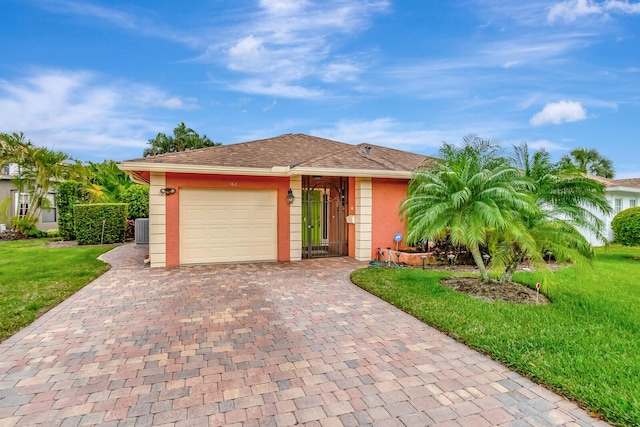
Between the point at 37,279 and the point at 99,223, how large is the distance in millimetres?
8513

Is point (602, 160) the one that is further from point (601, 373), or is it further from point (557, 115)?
point (601, 373)

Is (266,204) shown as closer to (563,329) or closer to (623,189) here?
(563,329)

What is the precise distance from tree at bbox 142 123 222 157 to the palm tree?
37.7 m

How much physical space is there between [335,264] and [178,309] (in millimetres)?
5370

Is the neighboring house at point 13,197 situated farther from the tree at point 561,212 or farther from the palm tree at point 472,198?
the tree at point 561,212

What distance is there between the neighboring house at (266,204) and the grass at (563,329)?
11.5ft

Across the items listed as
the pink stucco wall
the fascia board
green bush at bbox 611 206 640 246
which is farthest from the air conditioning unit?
the fascia board

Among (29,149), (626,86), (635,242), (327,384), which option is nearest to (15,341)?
(327,384)

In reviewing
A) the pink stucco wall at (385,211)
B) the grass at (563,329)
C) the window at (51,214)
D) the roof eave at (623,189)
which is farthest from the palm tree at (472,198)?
the window at (51,214)

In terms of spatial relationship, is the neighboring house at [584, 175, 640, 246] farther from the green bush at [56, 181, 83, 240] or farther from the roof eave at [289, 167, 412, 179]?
the green bush at [56, 181, 83, 240]

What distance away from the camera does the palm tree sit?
5.98 meters

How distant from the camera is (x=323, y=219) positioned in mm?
12336

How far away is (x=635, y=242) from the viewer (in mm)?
11766

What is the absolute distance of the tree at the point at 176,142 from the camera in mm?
39688
